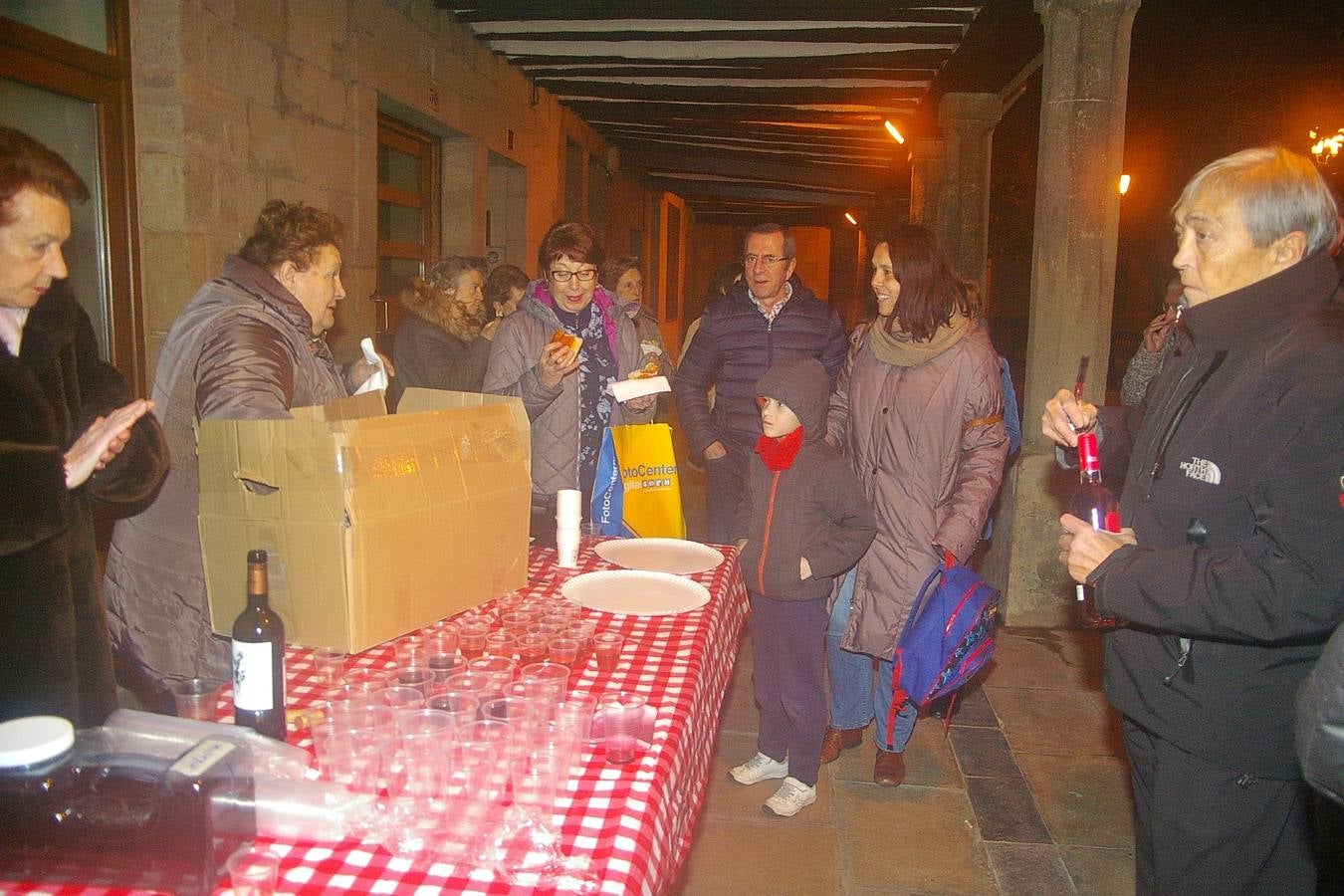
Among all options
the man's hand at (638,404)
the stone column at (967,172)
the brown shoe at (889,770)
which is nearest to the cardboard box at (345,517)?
the man's hand at (638,404)

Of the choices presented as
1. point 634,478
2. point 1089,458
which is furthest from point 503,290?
point 1089,458

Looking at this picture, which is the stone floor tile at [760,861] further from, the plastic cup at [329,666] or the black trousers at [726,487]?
the plastic cup at [329,666]

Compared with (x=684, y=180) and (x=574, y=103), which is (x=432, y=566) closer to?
(x=574, y=103)

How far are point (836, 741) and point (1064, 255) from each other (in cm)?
315

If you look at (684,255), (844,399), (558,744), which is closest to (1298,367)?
(558,744)

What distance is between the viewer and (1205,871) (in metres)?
1.91

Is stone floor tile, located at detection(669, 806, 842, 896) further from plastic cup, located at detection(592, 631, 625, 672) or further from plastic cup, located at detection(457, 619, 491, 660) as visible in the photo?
plastic cup, located at detection(457, 619, 491, 660)

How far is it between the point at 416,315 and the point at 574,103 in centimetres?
600

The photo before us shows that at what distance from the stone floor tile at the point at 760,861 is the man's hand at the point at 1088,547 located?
1.57 metres

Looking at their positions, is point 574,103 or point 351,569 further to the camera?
point 574,103

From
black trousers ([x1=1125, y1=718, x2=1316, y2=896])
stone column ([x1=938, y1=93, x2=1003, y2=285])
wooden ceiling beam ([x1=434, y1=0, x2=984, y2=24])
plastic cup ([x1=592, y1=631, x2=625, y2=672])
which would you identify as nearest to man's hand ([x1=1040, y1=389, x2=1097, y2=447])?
black trousers ([x1=1125, y1=718, x2=1316, y2=896])

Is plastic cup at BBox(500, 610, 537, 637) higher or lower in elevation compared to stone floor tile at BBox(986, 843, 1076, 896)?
higher

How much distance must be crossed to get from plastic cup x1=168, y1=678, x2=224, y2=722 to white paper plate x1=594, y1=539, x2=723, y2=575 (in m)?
1.29

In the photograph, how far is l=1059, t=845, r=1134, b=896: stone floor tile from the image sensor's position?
3.11 metres
